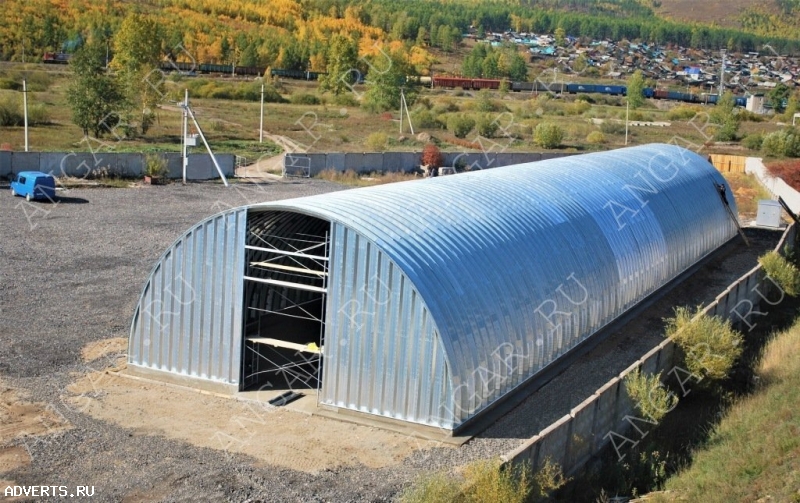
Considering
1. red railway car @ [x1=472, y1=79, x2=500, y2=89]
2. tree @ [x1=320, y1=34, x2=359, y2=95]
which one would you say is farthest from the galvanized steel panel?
red railway car @ [x1=472, y1=79, x2=500, y2=89]

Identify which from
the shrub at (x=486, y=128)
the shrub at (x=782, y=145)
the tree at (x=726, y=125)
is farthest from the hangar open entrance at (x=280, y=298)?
the tree at (x=726, y=125)

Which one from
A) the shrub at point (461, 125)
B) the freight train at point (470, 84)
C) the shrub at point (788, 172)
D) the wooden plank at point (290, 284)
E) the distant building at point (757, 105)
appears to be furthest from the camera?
the distant building at point (757, 105)

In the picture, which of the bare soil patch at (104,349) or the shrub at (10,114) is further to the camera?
the shrub at (10,114)

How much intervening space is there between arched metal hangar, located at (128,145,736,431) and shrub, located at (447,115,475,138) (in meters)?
52.5

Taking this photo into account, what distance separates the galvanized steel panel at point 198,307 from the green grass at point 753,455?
7563 mm

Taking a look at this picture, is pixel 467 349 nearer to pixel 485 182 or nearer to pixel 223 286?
pixel 223 286

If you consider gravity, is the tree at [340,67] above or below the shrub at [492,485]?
above

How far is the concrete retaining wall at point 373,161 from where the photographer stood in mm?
49688

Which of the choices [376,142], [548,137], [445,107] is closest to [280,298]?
[376,142]

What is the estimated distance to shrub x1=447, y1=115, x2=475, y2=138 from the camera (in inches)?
2911

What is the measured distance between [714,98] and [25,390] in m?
126

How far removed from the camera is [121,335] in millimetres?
→ 19891

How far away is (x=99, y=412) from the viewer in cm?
1534

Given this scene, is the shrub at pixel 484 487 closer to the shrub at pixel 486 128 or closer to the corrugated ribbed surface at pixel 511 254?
the corrugated ribbed surface at pixel 511 254
